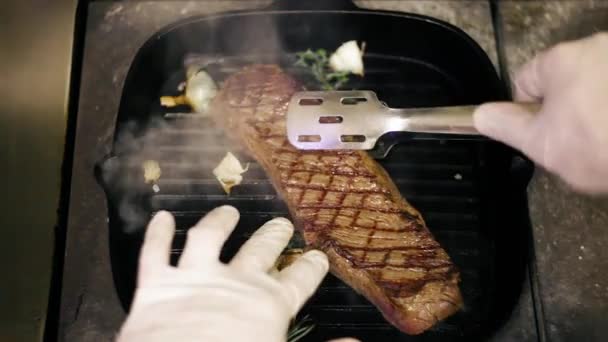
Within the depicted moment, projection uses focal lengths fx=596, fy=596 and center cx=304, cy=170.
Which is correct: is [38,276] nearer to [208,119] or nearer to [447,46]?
[208,119]

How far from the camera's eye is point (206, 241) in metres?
2.16

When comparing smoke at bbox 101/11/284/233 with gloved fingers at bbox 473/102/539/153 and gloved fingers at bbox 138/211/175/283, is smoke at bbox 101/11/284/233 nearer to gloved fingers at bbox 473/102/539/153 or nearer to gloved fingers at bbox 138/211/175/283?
gloved fingers at bbox 138/211/175/283

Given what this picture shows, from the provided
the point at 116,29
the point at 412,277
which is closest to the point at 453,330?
the point at 412,277

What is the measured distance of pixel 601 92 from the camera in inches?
69.6

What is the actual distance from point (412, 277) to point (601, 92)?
1016 mm

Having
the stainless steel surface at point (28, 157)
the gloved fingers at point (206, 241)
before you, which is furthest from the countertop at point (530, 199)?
the gloved fingers at point (206, 241)

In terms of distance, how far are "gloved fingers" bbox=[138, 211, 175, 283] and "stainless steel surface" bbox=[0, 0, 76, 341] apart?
0.71 m

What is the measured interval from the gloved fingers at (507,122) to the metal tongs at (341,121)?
43cm

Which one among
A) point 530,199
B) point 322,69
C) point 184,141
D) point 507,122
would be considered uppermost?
point 507,122

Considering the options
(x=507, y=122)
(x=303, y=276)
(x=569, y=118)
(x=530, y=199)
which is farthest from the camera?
(x=530, y=199)

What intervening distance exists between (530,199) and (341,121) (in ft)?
3.35

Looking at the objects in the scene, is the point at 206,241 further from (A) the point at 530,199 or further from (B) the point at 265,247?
(A) the point at 530,199

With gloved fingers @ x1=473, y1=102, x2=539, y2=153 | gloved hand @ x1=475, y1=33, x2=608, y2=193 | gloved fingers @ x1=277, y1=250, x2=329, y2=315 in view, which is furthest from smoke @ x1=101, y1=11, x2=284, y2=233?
gloved hand @ x1=475, y1=33, x2=608, y2=193

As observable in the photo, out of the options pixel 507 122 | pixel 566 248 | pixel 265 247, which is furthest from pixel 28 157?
pixel 566 248
